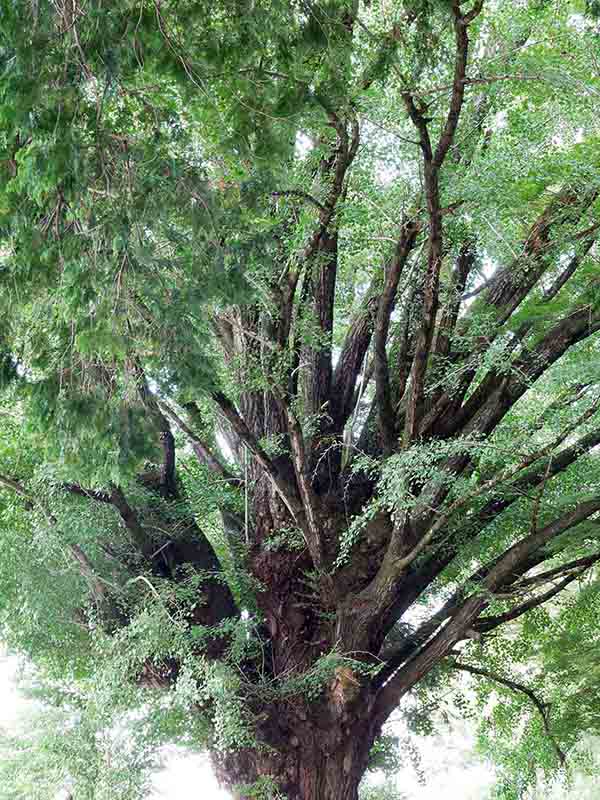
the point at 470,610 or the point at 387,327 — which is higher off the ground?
the point at 387,327

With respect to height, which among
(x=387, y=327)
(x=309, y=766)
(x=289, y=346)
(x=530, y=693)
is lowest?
(x=309, y=766)

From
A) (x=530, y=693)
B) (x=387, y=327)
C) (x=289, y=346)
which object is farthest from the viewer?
(x=530, y=693)

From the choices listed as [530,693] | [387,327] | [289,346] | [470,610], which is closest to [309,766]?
[470,610]

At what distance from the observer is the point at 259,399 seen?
6.37 m

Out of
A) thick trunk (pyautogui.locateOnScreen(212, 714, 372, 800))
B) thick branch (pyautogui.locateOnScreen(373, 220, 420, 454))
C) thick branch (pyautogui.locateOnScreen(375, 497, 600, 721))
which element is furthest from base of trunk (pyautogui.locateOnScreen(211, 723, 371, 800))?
A: thick branch (pyautogui.locateOnScreen(373, 220, 420, 454))

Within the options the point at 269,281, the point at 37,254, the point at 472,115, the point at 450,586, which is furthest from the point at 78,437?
the point at 450,586

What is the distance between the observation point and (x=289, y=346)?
17.3 feet

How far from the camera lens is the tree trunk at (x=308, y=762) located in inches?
209

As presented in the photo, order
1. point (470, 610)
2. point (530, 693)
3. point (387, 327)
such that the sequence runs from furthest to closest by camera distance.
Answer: point (530, 693) < point (470, 610) < point (387, 327)

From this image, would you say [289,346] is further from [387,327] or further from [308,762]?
[308,762]

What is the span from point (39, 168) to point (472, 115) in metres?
3.44

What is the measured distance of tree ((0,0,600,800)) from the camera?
3039 millimetres

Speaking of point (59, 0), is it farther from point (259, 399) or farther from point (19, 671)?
point (19, 671)

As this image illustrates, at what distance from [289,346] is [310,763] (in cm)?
255
